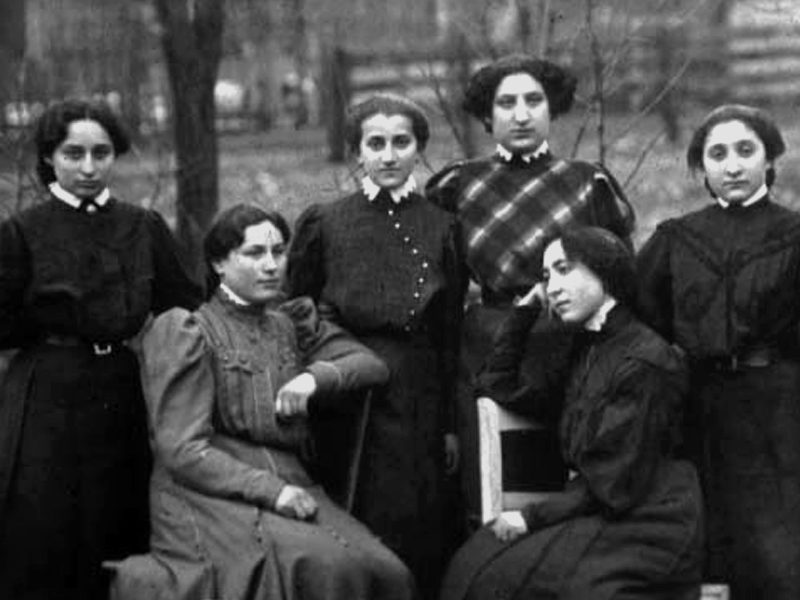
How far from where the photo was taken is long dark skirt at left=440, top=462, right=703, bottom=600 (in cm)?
605

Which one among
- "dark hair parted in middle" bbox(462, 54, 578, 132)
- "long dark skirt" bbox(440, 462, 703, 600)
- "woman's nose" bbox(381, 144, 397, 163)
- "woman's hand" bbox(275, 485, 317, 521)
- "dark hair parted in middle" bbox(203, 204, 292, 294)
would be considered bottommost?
"long dark skirt" bbox(440, 462, 703, 600)

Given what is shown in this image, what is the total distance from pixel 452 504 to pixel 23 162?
9.36 ft

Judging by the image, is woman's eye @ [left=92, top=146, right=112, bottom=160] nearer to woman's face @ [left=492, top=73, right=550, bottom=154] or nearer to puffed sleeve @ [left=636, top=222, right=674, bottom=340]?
woman's face @ [left=492, top=73, right=550, bottom=154]

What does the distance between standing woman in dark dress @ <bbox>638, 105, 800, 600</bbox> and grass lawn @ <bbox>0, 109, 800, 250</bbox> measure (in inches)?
142

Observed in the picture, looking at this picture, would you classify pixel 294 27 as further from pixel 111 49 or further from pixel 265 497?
pixel 265 497

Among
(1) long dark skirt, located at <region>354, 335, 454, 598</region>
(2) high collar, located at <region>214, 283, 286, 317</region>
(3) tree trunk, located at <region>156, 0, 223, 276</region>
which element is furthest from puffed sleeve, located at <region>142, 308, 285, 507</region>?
(3) tree trunk, located at <region>156, 0, 223, 276</region>

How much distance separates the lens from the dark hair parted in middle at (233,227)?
21.1 ft

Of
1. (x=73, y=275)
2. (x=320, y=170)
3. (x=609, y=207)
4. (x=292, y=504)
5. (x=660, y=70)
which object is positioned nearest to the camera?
(x=292, y=504)

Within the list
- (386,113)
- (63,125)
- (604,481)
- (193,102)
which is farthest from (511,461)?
(193,102)

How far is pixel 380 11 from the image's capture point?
14.7 m

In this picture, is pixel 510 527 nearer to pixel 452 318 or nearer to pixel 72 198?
pixel 452 318

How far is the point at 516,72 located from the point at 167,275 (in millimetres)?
1276

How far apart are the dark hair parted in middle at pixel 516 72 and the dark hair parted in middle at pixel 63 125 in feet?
3.75

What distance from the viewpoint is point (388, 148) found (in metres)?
6.70
